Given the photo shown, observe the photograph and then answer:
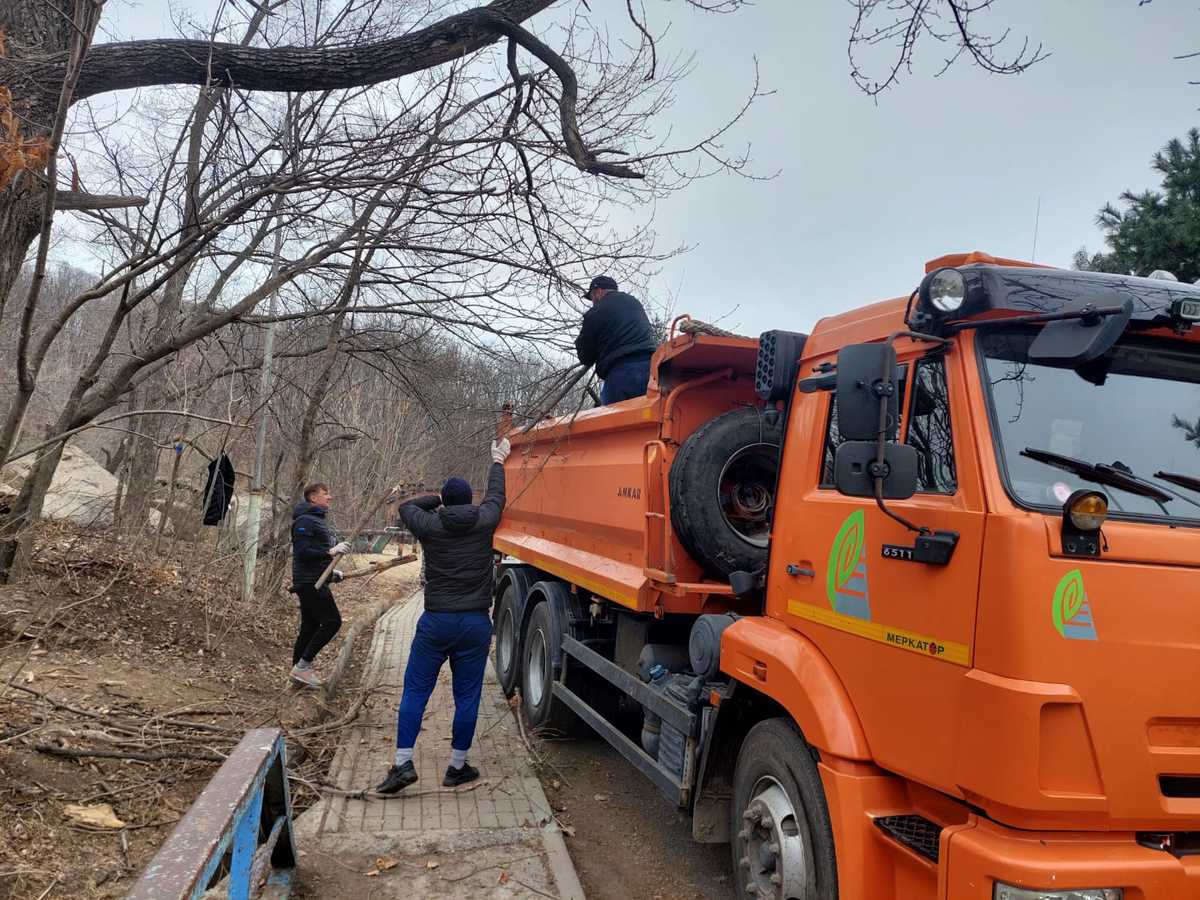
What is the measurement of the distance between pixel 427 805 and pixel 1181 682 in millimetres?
4058

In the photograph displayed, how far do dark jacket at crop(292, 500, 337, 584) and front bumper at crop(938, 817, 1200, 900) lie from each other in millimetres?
6636

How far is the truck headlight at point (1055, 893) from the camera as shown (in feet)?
6.92

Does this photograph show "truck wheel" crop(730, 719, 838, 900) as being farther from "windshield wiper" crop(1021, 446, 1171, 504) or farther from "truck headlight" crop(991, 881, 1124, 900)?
"windshield wiper" crop(1021, 446, 1171, 504)

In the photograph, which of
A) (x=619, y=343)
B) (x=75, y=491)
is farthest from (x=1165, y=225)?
(x=75, y=491)

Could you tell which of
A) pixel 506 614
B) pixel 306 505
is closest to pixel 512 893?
pixel 506 614

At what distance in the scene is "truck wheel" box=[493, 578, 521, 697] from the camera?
23.7 feet

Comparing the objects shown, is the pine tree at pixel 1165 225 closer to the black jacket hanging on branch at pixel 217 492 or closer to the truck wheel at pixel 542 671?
the truck wheel at pixel 542 671

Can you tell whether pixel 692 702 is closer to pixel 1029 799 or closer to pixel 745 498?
pixel 745 498

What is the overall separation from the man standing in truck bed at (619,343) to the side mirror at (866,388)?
321 centimetres

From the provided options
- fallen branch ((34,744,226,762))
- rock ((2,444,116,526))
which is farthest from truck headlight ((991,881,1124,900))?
Answer: rock ((2,444,116,526))

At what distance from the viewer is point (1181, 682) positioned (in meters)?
2.26

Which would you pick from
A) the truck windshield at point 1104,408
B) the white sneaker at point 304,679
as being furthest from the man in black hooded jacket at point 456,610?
the truck windshield at point 1104,408

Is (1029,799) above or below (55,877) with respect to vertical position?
above

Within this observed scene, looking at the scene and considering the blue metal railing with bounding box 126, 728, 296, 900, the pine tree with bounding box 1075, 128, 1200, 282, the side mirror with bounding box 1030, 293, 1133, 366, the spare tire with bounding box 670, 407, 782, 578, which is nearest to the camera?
the blue metal railing with bounding box 126, 728, 296, 900
